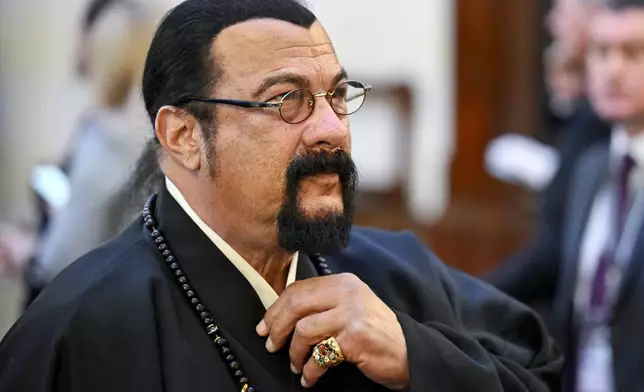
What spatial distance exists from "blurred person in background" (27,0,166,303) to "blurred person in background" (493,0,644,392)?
103 cm

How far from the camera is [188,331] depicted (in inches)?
54.5

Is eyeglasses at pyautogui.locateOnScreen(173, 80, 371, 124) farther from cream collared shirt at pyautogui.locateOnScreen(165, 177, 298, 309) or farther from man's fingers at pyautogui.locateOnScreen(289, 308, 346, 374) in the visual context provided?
man's fingers at pyautogui.locateOnScreen(289, 308, 346, 374)

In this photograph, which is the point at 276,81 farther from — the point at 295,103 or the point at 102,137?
the point at 102,137

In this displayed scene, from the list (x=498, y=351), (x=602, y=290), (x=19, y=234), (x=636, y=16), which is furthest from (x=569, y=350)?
(x=19, y=234)

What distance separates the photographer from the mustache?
136 centimetres

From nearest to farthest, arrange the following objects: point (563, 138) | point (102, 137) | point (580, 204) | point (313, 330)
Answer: point (313, 330) < point (102, 137) < point (580, 204) < point (563, 138)

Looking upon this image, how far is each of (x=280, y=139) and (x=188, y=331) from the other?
27 cm

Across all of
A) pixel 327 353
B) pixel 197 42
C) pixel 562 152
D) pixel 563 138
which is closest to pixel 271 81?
pixel 197 42

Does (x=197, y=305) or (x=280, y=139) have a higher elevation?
(x=280, y=139)

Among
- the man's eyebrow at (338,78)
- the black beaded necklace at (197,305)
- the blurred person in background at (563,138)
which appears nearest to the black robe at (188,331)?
the black beaded necklace at (197,305)

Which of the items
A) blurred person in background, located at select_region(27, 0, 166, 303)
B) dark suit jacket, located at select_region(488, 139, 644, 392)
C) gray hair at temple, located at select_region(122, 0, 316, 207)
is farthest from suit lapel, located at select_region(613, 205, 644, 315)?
gray hair at temple, located at select_region(122, 0, 316, 207)

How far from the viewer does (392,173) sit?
4.58 meters

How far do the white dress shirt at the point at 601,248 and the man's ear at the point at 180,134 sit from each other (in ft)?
4.13

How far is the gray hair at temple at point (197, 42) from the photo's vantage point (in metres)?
1.38
